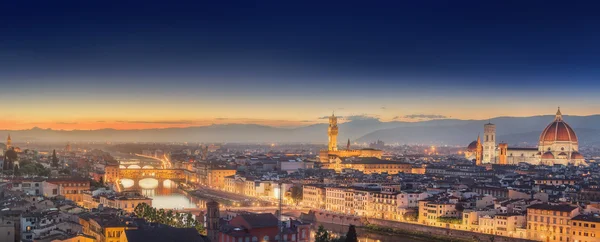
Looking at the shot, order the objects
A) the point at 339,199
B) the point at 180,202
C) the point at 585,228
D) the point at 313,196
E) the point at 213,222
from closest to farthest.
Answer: the point at 213,222 < the point at 585,228 < the point at 339,199 < the point at 313,196 < the point at 180,202

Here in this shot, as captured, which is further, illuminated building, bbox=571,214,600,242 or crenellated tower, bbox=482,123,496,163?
crenellated tower, bbox=482,123,496,163

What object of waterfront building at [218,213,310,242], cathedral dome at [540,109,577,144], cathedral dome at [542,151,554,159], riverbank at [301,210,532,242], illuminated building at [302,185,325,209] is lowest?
riverbank at [301,210,532,242]

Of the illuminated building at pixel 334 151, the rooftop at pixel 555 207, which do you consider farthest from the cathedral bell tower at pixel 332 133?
the rooftop at pixel 555 207

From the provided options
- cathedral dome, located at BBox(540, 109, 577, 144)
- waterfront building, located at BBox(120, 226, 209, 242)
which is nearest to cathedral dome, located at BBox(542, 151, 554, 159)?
cathedral dome, located at BBox(540, 109, 577, 144)

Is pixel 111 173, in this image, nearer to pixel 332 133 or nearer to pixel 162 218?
pixel 332 133

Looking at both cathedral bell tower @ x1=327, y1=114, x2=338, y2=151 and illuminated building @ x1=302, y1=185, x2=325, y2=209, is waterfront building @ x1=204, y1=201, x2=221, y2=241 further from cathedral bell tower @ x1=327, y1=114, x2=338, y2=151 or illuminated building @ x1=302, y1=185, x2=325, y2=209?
cathedral bell tower @ x1=327, y1=114, x2=338, y2=151

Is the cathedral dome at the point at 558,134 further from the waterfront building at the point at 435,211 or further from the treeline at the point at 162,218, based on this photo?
the treeline at the point at 162,218

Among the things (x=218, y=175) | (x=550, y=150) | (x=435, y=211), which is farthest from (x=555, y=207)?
(x=550, y=150)

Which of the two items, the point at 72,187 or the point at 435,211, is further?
the point at 72,187

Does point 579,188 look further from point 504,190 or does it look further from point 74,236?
point 74,236

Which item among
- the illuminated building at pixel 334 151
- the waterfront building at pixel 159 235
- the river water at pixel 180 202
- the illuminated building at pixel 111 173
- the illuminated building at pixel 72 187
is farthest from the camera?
the illuminated building at pixel 334 151

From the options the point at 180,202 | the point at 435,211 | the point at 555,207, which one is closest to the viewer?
the point at 555,207
